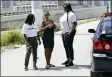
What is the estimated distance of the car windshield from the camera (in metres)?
7.52

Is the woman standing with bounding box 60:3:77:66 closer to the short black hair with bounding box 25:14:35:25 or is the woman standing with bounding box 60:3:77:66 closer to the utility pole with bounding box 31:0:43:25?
the short black hair with bounding box 25:14:35:25

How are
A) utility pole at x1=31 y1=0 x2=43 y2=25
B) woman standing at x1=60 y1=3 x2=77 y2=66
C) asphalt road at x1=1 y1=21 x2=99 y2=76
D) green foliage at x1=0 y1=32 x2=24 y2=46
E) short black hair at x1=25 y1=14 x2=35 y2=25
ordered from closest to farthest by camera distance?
asphalt road at x1=1 y1=21 x2=99 y2=76
short black hair at x1=25 y1=14 x2=35 y2=25
woman standing at x1=60 y1=3 x2=77 y2=66
green foliage at x1=0 y1=32 x2=24 y2=46
utility pole at x1=31 y1=0 x2=43 y2=25

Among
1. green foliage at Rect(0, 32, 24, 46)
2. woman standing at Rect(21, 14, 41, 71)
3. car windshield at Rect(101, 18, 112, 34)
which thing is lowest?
green foliage at Rect(0, 32, 24, 46)

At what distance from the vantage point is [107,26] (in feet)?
25.8

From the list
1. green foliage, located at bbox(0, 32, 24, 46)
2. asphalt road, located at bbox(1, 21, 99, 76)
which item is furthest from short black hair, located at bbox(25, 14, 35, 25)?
green foliage, located at bbox(0, 32, 24, 46)

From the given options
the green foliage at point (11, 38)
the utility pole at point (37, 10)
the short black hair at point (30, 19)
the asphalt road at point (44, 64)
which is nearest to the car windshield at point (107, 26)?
the asphalt road at point (44, 64)

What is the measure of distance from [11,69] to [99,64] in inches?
132

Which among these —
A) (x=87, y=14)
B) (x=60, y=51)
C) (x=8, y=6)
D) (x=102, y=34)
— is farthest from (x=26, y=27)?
(x=87, y=14)

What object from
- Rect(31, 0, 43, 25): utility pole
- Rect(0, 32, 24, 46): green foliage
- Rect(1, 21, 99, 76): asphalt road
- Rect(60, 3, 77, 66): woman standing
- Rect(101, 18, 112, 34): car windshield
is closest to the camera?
Rect(101, 18, 112, 34): car windshield

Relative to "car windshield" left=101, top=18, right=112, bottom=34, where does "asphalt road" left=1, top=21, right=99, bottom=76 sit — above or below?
below

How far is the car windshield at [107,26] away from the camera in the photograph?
752 centimetres

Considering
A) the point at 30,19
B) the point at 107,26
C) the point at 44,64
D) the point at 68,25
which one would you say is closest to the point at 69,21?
the point at 68,25

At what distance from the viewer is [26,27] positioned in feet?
30.2

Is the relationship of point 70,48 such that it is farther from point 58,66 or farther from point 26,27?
point 26,27
